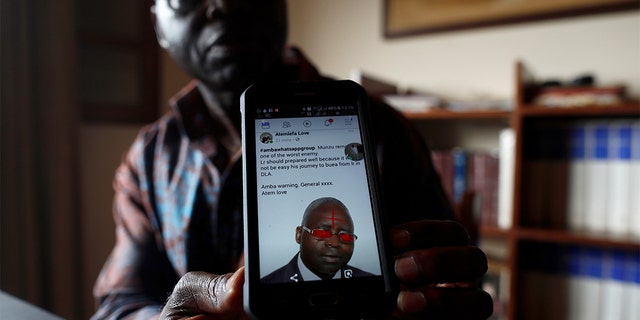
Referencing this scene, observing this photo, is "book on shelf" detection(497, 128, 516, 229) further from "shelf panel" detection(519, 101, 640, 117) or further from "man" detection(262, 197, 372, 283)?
"man" detection(262, 197, 372, 283)

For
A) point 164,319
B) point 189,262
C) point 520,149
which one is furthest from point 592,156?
point 164,319

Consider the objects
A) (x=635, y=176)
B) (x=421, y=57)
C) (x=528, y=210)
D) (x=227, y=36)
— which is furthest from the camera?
(x=421, y=57)

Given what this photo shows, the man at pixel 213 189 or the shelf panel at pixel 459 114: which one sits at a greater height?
the shelf panel at pixel 459 114

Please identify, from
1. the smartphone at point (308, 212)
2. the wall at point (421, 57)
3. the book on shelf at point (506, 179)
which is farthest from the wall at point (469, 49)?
the smartphone at point (308, 212)

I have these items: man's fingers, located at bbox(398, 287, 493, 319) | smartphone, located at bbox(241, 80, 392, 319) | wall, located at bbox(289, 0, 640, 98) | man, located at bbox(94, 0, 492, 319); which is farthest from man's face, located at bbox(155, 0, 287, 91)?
wall, located at bbox(289, 0, 640, 98)

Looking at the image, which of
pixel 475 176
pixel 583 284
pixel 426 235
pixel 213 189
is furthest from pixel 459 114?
pixel 426 235

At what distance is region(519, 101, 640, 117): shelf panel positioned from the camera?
1197mm

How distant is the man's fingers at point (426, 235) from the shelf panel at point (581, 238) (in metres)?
1.11

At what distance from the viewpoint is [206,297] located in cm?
30

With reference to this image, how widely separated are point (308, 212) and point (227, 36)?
0.22m

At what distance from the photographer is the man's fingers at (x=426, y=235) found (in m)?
0.29

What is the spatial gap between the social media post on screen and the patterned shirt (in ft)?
0.38

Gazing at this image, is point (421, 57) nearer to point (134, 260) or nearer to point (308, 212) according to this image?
point (134, 260)

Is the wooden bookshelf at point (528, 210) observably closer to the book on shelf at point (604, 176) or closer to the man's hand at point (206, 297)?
the book on shelf at point (604, 176)
